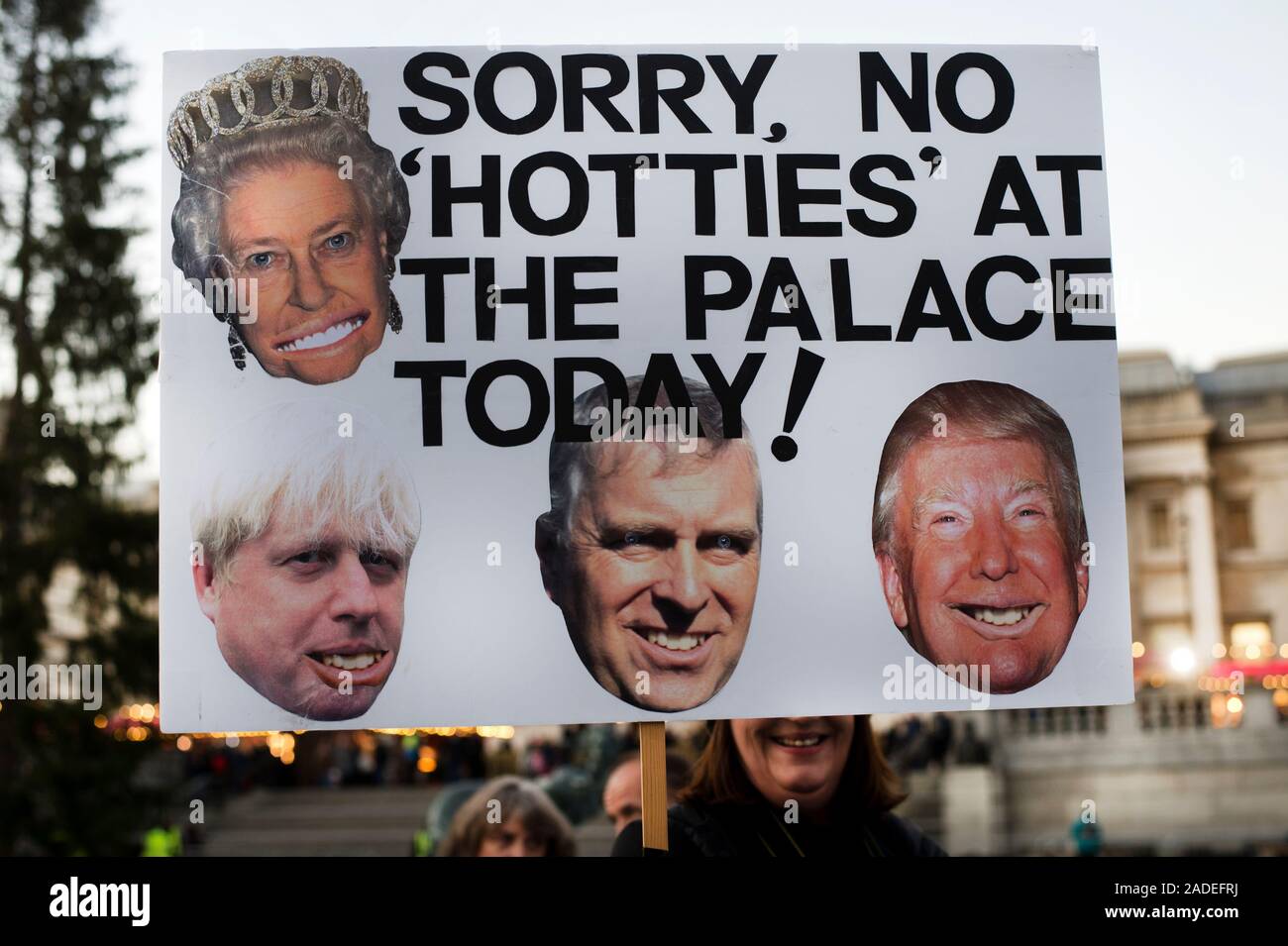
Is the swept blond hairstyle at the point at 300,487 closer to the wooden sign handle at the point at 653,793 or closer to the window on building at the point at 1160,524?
the wooden sign handle at the point at 653,793

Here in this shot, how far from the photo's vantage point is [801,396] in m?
4.25

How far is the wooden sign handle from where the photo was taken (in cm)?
416

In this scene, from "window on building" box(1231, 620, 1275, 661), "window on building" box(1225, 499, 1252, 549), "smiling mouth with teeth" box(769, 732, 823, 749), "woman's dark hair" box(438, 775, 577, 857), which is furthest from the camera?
"window on building" box(1225, 499, 1252, 549)

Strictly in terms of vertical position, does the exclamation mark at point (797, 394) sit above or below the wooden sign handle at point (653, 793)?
above

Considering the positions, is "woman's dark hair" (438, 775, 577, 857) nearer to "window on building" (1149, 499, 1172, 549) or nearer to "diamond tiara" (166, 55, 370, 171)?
"diamond tiara" (166, 55, 370, 171)

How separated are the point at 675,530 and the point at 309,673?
1.16 meters

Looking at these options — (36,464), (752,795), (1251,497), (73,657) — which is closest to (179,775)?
(73,657)

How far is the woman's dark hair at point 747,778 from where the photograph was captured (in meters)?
4.89

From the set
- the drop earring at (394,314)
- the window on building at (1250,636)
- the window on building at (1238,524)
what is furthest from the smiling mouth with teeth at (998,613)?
the window on building at (1238,524)

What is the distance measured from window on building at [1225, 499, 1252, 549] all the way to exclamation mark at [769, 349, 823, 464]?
142ft

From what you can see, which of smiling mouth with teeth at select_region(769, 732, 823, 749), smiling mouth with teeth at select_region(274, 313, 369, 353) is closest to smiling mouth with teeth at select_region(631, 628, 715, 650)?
smiling mouth with teeth at select_region(769, 732, 823, 749)

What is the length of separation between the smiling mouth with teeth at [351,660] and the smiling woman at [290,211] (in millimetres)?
850

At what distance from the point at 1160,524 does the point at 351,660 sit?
1674 inches
